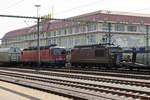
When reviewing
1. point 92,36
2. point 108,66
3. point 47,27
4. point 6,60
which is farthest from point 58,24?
point 108,66

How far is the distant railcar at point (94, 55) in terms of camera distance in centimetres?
3039

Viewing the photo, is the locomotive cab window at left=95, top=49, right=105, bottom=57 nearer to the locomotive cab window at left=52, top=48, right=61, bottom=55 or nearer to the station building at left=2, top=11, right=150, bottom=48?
the locomotive cab window at left=52, top=48, right=61, bottom=55

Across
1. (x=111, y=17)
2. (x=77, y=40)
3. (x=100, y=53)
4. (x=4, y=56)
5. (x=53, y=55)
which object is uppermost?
(x=111, y=17)

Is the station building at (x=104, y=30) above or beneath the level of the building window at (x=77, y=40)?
above

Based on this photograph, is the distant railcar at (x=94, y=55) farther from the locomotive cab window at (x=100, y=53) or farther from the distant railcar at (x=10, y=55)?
the distant railcar at (x=10, y=55)

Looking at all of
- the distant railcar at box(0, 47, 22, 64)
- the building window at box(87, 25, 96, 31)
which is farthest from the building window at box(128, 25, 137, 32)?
the distant railcar at box(0, 47, 22, 64)

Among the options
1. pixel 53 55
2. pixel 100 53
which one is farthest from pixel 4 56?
pixel 100 53

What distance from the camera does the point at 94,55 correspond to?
32719 mm

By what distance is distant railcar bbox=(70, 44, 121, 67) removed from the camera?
3039 cm

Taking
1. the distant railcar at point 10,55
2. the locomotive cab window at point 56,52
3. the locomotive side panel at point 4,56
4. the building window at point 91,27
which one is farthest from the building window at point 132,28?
the locomotive cab window at point 56,52

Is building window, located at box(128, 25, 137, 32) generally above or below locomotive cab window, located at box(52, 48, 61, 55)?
above

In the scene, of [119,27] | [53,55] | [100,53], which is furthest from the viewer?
[119,27]

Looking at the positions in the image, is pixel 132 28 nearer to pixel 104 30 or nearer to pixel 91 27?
pixel 104 30

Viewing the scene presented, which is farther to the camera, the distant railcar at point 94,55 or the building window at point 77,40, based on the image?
the building window at point 77,40
